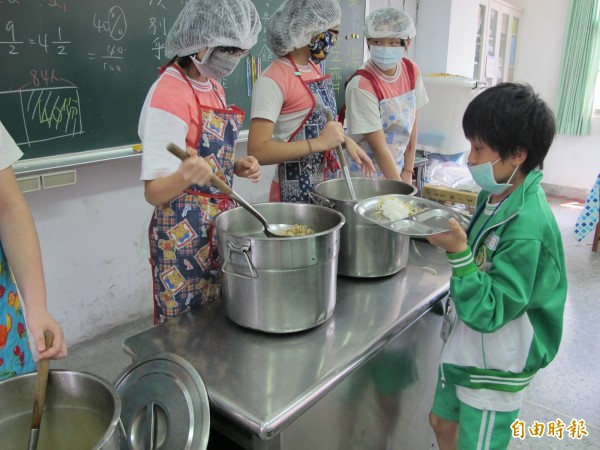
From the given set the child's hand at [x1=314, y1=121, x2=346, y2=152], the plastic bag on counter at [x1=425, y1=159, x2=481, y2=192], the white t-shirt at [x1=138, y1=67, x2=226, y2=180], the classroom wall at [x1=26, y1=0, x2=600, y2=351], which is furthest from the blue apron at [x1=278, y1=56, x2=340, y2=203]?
the plastic bag on counter at [x1=425, y1=159, x2=481, y2=192]

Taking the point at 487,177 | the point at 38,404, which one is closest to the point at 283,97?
the point at 487,177

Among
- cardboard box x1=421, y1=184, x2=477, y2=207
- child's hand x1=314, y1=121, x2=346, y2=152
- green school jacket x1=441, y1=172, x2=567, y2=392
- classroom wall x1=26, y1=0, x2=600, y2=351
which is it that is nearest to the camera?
green school jacket x1=441, y1=172, x2=567, y2=392

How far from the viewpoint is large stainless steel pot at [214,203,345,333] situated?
0.89 metres

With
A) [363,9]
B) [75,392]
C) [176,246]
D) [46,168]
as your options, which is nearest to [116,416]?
[75,392]

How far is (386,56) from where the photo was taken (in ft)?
6.01

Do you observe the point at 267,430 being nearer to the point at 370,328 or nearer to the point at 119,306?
the point at 370,328

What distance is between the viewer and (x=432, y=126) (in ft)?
12.1

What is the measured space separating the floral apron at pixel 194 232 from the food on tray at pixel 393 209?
369mm

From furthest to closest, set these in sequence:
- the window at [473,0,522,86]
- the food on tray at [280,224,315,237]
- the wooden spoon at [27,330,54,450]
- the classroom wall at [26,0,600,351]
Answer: the window at [473,0,522,86], the classroom wall at [26,0,600,351], the food on tray at [280,224,315,237], the wooden spoon at [27,330,54,450]

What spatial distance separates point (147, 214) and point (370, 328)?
1.69 m

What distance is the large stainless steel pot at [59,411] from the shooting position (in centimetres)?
70

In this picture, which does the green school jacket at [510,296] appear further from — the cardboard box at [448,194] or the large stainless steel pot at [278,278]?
the cardboard box at [448,194]

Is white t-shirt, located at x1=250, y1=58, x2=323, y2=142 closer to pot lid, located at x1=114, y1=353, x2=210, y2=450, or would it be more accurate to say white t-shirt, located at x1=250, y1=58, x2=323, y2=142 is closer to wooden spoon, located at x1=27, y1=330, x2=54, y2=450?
pot lid, located at x1=114, y1=353, x2=210, y2=450

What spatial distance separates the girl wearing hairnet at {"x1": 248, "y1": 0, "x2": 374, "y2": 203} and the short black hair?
47 cm
